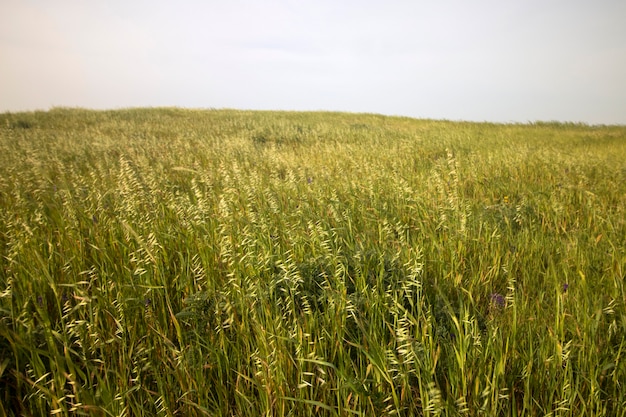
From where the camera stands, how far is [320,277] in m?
1.88

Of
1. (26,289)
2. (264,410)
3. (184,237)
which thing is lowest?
(264,410)

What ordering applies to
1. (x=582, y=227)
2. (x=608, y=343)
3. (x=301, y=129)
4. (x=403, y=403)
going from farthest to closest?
(x=301, y=129), (x=582, y=227), (x=608, y=343), (x=403, y=403)

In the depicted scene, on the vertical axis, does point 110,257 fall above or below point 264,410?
above

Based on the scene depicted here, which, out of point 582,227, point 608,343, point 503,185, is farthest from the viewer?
point 503,185

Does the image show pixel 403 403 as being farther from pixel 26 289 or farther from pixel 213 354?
pixel 26 289

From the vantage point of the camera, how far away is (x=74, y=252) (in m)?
2.12

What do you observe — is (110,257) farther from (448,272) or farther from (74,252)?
(448,272)

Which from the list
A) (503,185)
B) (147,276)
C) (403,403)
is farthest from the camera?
(503,185)

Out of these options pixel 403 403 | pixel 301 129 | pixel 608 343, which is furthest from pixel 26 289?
pixel 301 129

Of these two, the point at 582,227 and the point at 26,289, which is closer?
the point at 26,289

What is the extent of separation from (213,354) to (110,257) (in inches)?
42.9

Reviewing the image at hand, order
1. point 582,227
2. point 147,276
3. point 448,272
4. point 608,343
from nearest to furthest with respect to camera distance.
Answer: point 608,343 < point 147,276 < point 448,272 < point 582,227

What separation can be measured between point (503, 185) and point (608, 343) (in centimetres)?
302

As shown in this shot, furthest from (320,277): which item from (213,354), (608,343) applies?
(608,343)
